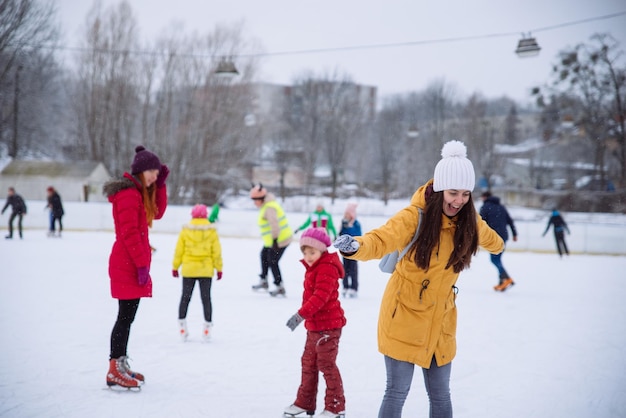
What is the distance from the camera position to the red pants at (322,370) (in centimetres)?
321

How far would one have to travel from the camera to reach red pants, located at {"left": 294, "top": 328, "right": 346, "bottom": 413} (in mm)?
3213

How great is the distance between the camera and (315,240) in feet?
10.9

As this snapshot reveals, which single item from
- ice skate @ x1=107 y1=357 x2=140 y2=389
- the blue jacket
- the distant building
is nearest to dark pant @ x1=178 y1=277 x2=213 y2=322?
ice skate @ x1=107 y1=357 x2=140 y2=389

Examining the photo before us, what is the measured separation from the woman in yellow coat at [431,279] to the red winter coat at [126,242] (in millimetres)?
1905

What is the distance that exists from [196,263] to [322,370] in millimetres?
2300

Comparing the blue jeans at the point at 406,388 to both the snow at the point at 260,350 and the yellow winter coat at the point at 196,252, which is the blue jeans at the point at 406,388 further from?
the yellow winter coat at the point at 196,252

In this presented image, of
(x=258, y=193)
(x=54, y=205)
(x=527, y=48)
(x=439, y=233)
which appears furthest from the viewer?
(x=54, y=205)

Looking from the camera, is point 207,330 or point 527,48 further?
point 527,48

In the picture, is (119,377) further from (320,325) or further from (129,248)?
(320,325)

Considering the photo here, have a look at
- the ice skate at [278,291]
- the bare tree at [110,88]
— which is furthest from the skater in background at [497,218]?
the bare tree at [110,88]

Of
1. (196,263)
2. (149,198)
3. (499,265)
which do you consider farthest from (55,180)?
(149,198)

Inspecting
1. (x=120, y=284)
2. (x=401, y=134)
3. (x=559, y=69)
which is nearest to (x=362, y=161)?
(x=401, y=134)

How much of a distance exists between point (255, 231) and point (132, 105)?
17781 millimetres

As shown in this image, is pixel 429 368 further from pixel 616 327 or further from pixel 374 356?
pixel 616 327
